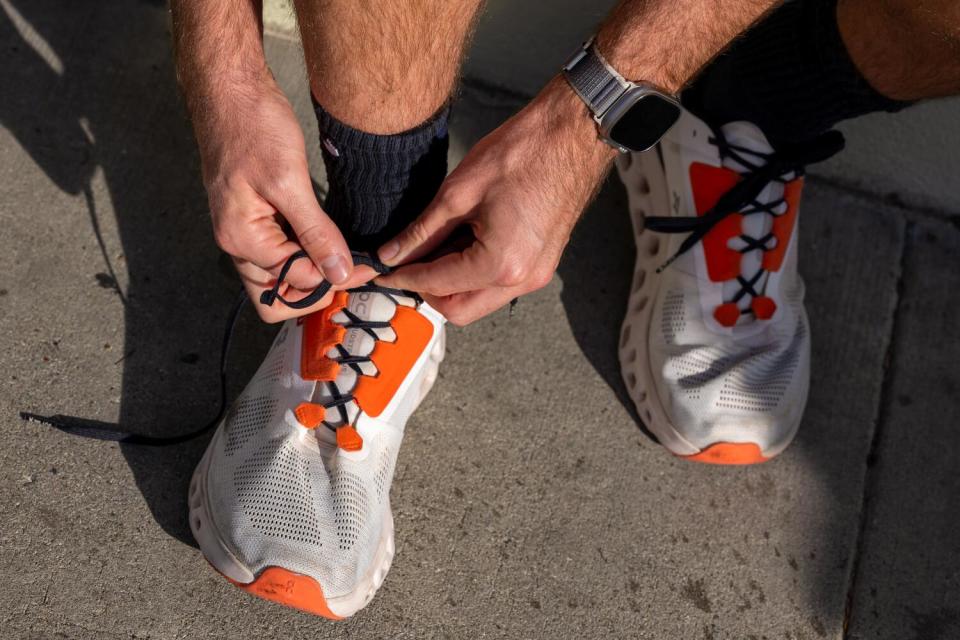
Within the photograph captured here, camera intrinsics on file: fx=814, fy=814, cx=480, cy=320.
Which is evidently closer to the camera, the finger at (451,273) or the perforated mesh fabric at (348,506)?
the finger at (451,273)

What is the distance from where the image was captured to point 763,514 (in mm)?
1434

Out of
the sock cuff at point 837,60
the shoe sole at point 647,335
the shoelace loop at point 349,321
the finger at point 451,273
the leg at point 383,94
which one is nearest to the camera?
the leg at point 383,94

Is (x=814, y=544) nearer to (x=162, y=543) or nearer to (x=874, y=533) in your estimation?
(x=874, y=533)

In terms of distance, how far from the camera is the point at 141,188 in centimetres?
153

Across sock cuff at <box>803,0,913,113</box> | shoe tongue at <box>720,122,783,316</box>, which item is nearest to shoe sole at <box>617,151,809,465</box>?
shoe tongue at <box>720,122,783,316</box>

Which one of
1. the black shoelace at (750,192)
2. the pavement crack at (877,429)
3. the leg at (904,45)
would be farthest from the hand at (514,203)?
the pavement crack at (877,429)

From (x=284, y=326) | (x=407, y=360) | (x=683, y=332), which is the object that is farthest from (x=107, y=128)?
(x=683, y=332)

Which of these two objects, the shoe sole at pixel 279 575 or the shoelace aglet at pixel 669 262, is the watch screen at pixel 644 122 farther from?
the shoe sole at pixel 279 575

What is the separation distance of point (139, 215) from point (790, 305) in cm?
121

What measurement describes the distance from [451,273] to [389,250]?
107 mm

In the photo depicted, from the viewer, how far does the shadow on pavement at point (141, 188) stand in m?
1.36

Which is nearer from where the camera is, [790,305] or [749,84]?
[749,84]

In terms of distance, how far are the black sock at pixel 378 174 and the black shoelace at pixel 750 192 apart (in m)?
0.49
